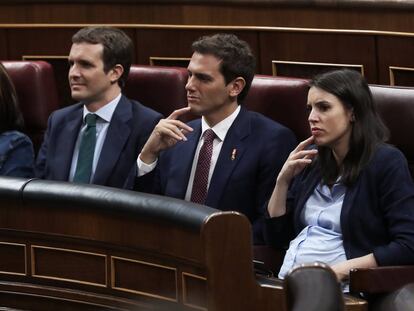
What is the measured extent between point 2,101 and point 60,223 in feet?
1.39

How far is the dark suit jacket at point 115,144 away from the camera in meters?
1.58

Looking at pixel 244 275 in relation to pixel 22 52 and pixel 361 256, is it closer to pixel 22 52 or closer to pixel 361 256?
pixel 361 256

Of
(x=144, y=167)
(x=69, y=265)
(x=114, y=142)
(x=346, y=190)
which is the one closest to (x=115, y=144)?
(x=114, y=142)

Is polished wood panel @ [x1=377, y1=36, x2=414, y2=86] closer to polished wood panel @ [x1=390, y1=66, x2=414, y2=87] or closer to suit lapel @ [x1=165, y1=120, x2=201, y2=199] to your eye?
polished wood panel @ [x1=390, y1=66, x2=414, y2=87]

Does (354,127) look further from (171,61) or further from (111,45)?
(171,61)

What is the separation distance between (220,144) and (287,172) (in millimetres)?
191

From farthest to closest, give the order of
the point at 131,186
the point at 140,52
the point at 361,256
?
the point at 140,52, the point at 131,186, the point at 361,256

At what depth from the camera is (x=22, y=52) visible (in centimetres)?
221

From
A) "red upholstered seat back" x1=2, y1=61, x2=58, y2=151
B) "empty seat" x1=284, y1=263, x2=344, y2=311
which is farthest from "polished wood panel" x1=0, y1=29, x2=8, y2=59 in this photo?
"empty seat" x1=284, y1=263, x2=344, y2=311

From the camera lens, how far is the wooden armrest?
1.17 metres

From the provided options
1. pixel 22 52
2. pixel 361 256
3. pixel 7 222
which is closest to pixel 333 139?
pixel 361 256

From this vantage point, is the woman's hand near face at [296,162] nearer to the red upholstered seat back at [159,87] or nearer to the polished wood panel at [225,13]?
the red upholstered seat back at [159,87]

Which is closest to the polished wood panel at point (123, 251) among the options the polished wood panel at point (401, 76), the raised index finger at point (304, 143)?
the raised index finger at point (304, 143)

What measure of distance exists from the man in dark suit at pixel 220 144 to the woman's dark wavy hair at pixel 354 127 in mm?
137
